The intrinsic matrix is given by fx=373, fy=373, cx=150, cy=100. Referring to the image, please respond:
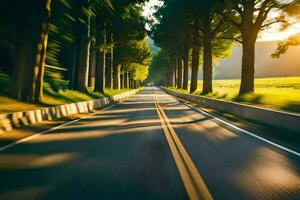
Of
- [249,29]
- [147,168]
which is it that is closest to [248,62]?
[249,29]

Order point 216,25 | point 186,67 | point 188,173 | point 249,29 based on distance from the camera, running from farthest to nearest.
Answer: point 186,67 < point 216,25 < point 249,29 < point 188,173

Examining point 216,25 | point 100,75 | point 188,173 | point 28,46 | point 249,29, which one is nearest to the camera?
point 188,173

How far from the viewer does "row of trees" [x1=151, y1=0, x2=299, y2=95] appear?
1081 inches

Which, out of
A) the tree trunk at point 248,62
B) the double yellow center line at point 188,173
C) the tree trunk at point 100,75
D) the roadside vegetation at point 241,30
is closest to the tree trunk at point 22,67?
the double yellow center line at point 188,173

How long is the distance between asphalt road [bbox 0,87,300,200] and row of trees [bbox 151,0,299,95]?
59.7 feet

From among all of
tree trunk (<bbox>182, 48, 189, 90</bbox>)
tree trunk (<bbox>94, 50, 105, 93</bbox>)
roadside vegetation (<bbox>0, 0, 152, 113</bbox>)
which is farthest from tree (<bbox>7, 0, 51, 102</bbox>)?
tree trunk (<bbox>182, 48, 189, 90</bbox>)

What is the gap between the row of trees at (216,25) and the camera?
27469 mm

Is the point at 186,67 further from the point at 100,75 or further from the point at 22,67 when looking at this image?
the point at 22,67

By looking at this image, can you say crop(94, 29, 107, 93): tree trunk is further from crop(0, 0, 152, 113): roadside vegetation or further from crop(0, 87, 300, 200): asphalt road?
crop(0, 87, 300, 200): asphalt road

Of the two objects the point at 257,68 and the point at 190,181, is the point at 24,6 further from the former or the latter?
the point at 257,68

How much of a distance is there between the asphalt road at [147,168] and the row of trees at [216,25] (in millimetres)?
18198

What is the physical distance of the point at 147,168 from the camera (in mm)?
6551

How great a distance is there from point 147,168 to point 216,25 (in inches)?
1461

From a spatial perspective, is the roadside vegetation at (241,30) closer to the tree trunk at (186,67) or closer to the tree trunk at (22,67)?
the tree trunk at (186,67)
